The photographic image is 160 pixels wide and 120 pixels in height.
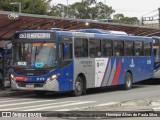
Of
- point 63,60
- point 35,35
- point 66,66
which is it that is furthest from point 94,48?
point 35,35

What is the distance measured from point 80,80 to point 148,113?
29.9 feet

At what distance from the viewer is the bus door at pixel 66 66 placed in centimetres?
1877

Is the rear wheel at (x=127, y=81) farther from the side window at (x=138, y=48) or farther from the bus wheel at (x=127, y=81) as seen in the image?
the side window at (x=138, y=48)

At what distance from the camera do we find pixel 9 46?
840 inches

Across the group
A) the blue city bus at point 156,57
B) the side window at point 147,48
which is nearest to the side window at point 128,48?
the side window at point 147,48

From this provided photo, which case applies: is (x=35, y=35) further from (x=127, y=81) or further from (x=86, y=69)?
(x=127, y=81)

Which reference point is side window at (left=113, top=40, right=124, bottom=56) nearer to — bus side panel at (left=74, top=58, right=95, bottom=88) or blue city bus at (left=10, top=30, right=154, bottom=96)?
blue city bus at (left=10, top=30, right=154, bottom=96)

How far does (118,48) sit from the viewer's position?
23516 millimetres

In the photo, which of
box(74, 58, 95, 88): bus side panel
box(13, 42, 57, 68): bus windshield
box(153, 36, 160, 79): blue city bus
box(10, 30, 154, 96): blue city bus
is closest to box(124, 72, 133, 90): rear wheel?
box(10, 30, 154, 96): blue city bus

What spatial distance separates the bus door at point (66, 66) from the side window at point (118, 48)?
4.43 meters

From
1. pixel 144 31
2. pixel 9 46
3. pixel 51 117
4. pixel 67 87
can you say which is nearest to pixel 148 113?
pixel 51 117

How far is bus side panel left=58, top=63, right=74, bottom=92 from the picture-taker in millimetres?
18719

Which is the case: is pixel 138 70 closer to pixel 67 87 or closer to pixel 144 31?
pixel 67 87

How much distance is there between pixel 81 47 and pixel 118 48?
3.83 meters
